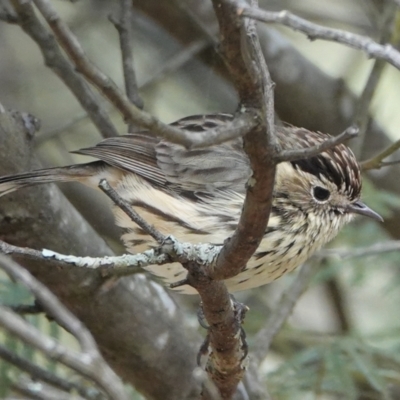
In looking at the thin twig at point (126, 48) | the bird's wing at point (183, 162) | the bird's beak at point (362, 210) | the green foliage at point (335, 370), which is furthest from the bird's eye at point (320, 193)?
the green foliage at point (335, 370)

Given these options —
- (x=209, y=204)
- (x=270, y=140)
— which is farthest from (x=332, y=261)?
(x=270, y=140)

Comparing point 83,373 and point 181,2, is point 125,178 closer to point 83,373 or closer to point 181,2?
point 181,2

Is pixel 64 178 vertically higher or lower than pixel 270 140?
higher

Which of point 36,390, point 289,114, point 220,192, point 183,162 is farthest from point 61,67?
point 289,114

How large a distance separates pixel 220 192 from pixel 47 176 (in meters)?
0.86

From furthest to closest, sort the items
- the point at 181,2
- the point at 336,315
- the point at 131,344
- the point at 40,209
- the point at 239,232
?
the point at 336,315 < the point at 181,2 < the point at 131,344 < the point at 40,209 < the point at 239,232

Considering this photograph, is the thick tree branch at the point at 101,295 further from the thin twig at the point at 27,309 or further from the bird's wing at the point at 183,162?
the bird's wing at the point at 183,162

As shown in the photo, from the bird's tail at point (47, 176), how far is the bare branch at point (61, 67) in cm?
34

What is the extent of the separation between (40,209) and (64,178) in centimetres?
28

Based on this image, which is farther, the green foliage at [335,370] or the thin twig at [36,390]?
the green foliage at [335,370]

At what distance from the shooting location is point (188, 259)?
8.88ft

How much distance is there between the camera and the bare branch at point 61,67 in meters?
4.34

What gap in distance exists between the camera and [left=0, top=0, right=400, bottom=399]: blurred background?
524 centimetres

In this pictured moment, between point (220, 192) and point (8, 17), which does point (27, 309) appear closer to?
point (220, 192)
